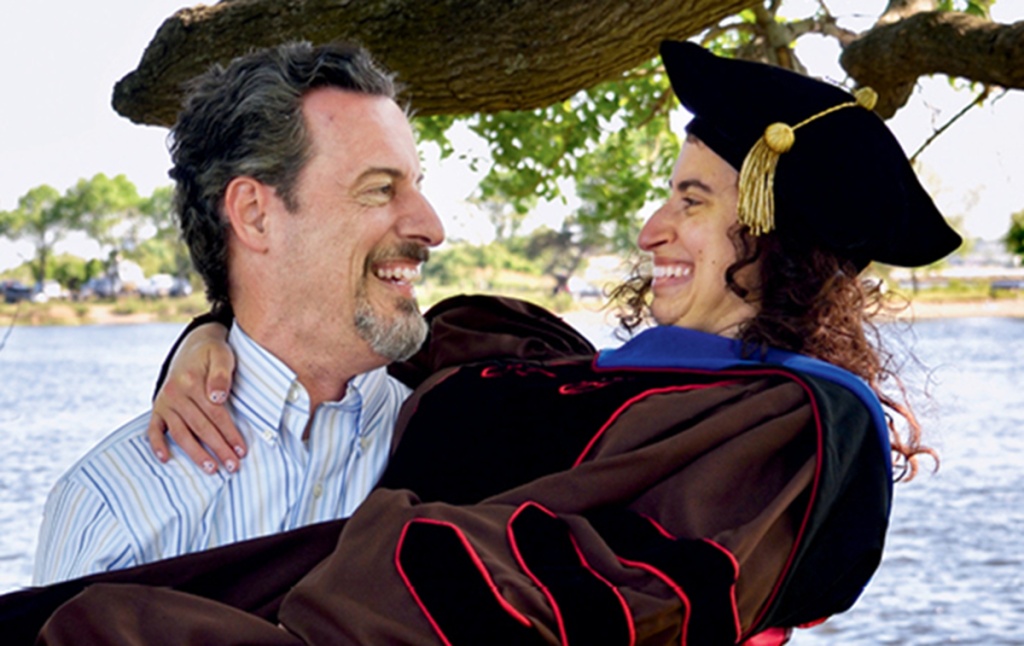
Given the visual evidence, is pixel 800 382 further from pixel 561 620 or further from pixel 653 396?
pixel 561 620

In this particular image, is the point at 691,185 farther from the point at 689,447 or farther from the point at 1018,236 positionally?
the point at 1018,236

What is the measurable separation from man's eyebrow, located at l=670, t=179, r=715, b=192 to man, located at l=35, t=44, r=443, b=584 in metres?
0.40

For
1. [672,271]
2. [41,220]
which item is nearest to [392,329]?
[672,271]

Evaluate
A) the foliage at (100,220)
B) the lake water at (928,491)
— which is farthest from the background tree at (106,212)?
the lake water at (928,491)

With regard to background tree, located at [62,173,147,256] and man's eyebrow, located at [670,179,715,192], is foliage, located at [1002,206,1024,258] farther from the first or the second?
background tree, located at [62,173,147,256]

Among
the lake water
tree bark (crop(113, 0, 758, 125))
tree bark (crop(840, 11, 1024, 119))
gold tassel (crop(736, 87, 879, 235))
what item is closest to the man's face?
gold tassel (crop(736, 87, 879, 235))

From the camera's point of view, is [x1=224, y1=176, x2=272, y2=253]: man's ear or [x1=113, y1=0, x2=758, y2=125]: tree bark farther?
[x1=113, y1=0, x2=758, y2=125]: tree bark

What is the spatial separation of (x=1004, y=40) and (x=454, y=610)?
2788 mm

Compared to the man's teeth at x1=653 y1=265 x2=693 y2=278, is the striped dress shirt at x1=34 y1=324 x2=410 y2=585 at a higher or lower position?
lower

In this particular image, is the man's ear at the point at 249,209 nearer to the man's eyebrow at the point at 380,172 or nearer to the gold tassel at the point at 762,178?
the man's eyebrow at the point at 380,172

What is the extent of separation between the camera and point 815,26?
16.4 feet

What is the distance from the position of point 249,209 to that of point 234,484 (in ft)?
1.47

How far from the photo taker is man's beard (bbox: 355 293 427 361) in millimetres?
2256

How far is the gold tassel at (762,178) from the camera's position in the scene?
2207 mm
